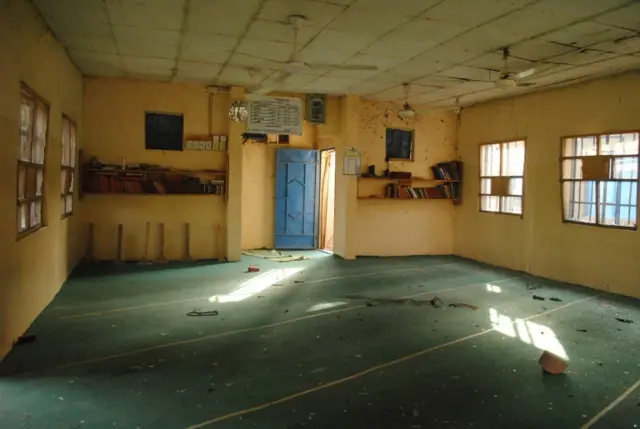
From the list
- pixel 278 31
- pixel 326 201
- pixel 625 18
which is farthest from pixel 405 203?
pixel 625 18

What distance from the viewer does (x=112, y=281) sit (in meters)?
6.27

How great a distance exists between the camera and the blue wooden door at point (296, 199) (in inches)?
381

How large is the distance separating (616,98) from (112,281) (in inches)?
272

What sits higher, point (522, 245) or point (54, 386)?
point (522, 245)

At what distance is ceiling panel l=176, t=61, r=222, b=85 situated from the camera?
21.6 ft

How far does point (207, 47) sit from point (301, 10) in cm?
173

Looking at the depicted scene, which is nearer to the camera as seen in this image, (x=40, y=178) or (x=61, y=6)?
(x=61, y=6)

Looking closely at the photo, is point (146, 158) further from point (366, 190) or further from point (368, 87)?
point (366, 190)

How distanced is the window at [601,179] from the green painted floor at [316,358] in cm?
110

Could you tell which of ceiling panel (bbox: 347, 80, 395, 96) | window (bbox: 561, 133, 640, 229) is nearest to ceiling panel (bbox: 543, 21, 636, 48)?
window (bbox: 561, 133, 640, 229)

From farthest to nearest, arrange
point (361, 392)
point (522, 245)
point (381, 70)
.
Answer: point (522, 245), point (381, 70), point (361, 392)

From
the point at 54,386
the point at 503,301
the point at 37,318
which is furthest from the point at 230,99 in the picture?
the point at 54,386

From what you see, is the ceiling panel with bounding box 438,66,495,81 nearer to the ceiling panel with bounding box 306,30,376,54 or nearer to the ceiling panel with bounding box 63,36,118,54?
the ceiling panel with bounding box 306,30,376,54

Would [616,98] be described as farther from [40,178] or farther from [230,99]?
[40,178]
